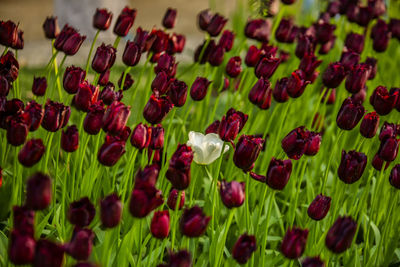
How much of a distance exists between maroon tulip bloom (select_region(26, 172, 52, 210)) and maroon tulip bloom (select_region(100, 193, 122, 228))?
95 millimetres

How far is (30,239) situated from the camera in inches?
33.0

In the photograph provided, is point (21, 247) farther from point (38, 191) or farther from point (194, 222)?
point (194, 222)

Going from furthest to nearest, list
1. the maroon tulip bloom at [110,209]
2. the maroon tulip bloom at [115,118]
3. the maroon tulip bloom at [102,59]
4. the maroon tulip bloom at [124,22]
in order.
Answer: the maroon tulip bloom at [124,22], the maroon tulip bloom at [102,59], the maroon tulip bloom at [115,118], the maroon tulip bloom at [110,209]

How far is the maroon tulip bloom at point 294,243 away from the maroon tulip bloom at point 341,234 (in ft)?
0.18

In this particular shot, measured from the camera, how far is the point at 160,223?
1.07 m

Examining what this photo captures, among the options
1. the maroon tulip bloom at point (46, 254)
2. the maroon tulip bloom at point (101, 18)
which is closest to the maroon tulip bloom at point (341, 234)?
the maroon tulip bloom at point (46, 254)

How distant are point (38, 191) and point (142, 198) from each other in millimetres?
172

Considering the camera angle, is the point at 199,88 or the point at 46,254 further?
the point at 199,88

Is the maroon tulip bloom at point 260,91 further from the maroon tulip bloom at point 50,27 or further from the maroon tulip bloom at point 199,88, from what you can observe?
the maroon tulip bloom at point 50,27

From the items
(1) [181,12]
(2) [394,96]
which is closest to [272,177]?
(2) [394,96]

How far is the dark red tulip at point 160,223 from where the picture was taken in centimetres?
107

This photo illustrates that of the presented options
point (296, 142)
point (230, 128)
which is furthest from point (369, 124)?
point (230, 128)

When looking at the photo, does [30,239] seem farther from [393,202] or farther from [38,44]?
[38,44]

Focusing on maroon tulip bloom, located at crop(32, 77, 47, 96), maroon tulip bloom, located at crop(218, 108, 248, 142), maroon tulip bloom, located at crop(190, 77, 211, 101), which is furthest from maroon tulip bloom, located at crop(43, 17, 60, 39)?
maroon tulip bloom, located at crop(218, 108, 248, 142)
